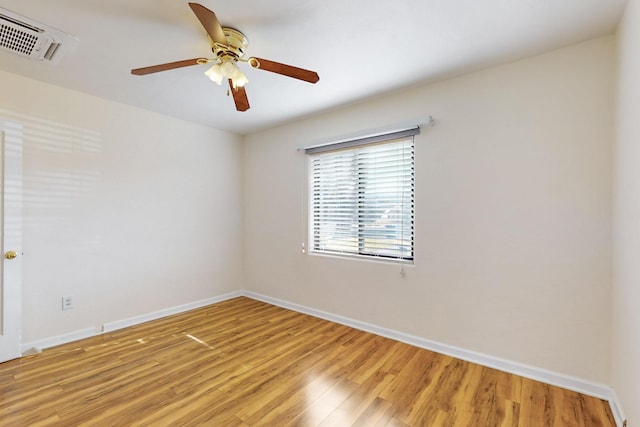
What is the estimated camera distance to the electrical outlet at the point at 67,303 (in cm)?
272

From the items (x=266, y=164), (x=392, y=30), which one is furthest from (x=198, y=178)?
(x=392, y=30)

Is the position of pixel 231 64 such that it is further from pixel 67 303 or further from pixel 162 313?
pixel 162 313

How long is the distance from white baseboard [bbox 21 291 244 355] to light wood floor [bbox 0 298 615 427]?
11 centimetres

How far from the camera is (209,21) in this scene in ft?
4.76

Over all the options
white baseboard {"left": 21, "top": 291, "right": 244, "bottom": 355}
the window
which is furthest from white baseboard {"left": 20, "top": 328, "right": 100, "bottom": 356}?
the window

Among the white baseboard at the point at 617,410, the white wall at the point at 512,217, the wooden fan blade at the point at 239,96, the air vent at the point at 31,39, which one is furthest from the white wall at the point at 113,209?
the white baseboard at the point at 617,410

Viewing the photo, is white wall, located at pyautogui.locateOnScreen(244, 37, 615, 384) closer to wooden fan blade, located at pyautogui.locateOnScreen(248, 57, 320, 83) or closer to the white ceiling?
the white ceiling

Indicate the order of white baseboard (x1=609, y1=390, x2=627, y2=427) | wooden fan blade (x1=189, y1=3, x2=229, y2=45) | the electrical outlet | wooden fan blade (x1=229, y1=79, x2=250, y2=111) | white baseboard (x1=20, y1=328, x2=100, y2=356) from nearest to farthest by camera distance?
wooden fan blade (x1=189, y1=3, x2=229, y2=45) < white baseboard (x1=609, y1=390, x2=627, y2=427) < wooden fan blade (x1=229, y1=79, x2=250, y2=111) < white baseboard (x1=20, y1=328, x2=100, y2=356) < the electrical outlet

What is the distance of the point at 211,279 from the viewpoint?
3.94 metres

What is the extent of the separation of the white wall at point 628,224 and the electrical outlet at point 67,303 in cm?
418

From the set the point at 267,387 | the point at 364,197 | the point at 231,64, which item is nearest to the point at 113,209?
the point at 231,64

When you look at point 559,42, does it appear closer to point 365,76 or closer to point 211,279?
point 365,76

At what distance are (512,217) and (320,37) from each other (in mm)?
1950

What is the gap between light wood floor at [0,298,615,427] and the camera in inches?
67.6
